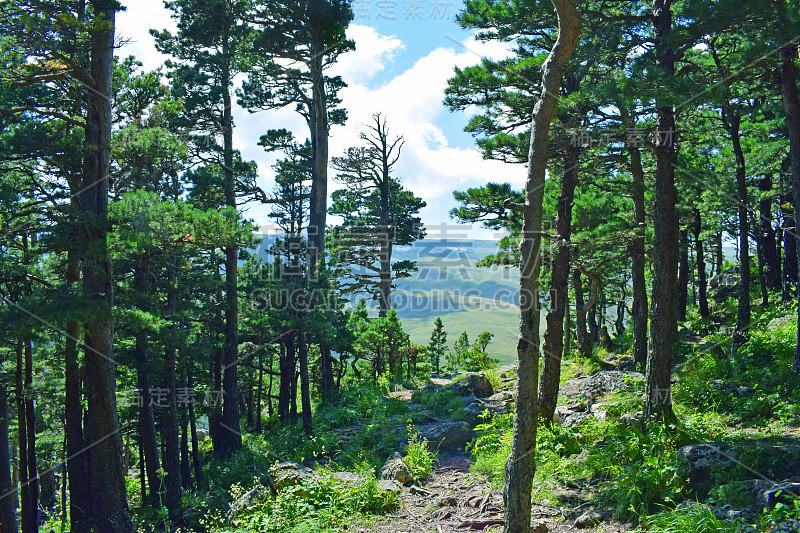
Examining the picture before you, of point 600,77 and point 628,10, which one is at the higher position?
point 628,10

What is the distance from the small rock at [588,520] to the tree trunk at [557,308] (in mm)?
4056

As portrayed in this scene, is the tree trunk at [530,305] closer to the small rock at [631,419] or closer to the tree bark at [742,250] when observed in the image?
the small rock at [631,419]

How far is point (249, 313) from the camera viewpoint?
19891 millimetres

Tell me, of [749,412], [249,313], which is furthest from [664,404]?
[249,313]

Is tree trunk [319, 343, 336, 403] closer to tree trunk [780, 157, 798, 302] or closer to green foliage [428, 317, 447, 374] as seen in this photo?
green foliage [428, 317, 447, 374]

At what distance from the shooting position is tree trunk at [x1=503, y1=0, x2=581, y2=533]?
541 cm

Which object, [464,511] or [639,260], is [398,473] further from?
[639,260]

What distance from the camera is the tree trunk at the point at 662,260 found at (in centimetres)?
800

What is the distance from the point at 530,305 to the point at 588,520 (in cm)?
312

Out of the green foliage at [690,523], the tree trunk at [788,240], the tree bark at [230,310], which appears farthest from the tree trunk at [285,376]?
the tree trunk at [788,240]

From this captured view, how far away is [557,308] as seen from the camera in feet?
34.0

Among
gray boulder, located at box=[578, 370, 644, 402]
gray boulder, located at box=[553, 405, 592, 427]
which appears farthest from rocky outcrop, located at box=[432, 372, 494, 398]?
gray boulder, located at box=[553, 405, 592, 427]

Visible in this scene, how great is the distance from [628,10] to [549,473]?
9951 millimetres

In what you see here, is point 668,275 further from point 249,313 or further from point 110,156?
point 249,313
